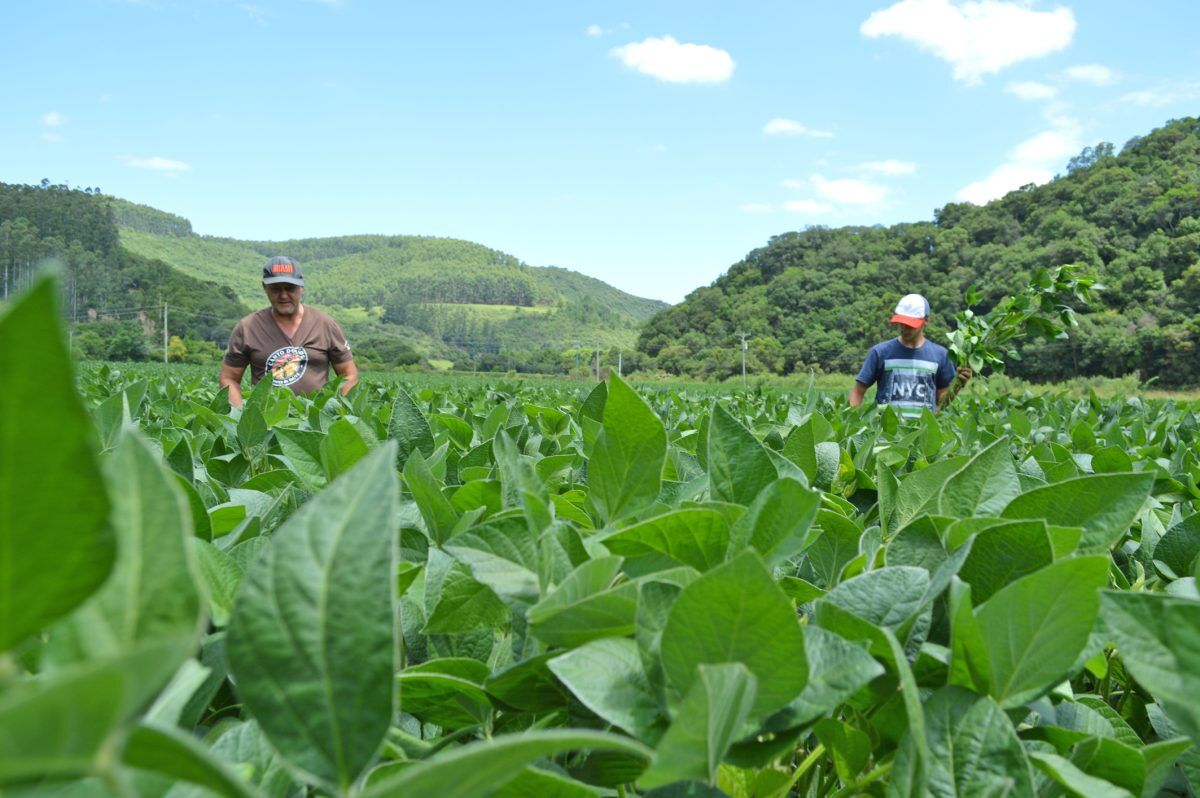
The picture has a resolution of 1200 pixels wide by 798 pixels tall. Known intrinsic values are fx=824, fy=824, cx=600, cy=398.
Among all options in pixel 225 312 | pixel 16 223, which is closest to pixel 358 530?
pixel 225 312

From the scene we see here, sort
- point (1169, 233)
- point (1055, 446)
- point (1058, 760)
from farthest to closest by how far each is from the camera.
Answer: point (1169, 233) < point (1055, 446) < point (1058, 760)

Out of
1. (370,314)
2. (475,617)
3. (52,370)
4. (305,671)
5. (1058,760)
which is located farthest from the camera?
(370,314)

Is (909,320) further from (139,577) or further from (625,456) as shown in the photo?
(139,577)

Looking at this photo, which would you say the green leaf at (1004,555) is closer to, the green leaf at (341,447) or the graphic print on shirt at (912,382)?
the green leaf at (341,447)

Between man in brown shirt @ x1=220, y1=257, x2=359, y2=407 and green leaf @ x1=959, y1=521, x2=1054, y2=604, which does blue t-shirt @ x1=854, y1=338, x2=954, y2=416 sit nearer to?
man in brown shirt @ x1=220, y1=257, x2=359, y2=407

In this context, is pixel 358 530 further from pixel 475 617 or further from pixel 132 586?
pixel 475 617

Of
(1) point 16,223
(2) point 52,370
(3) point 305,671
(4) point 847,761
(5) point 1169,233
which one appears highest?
(1) point 16,223

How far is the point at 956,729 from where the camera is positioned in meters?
0.58

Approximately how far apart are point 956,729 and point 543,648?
0.31 m

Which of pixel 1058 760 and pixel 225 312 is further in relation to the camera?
pixel 225 312

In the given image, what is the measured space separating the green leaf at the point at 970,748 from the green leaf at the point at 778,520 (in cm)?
15

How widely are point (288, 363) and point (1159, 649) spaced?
20.5 ft

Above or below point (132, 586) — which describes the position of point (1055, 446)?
below

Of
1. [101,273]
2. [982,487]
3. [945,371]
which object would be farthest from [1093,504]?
[101,273]
